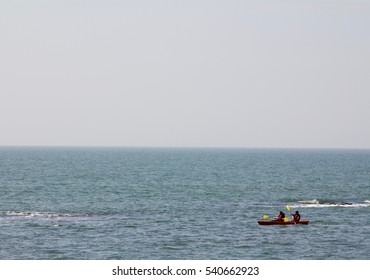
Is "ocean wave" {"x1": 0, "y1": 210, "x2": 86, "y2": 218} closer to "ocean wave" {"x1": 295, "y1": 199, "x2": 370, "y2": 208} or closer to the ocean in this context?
the ocean

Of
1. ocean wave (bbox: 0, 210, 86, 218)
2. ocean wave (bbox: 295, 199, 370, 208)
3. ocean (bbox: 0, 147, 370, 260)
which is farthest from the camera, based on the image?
ocean wave (bbox: 295, 199, 370, 208)

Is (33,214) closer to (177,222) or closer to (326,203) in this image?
(177,222)

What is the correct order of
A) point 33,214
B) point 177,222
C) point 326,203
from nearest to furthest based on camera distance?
point 177,222, point 33,214, point 326,203

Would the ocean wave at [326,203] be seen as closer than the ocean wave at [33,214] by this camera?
No

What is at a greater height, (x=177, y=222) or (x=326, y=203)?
(x=326, y=203)

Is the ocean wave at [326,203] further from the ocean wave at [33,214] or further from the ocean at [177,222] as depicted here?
the ocean wave at [33,214]

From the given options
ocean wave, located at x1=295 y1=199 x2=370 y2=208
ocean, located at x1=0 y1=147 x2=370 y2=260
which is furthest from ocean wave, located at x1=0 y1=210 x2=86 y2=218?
ocean wave, located at x1=295 y1=199 x2=370 y2=208

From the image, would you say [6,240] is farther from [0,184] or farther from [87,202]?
[0,184]

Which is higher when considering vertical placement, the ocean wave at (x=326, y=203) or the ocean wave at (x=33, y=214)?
the ocean wave at (x=326, y=203)

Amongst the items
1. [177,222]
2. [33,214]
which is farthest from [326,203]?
[33,214]

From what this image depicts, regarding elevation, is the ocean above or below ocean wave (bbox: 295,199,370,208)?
below

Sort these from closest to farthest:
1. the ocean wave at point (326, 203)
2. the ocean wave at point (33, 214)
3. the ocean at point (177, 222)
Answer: the ocean at point (177, 222)
the ocean wave at point (33, 214)
the ocean wave at point (326, 203)

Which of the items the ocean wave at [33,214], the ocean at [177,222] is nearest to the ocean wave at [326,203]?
the ocean at [177,222]

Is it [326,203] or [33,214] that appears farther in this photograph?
[326,203]
